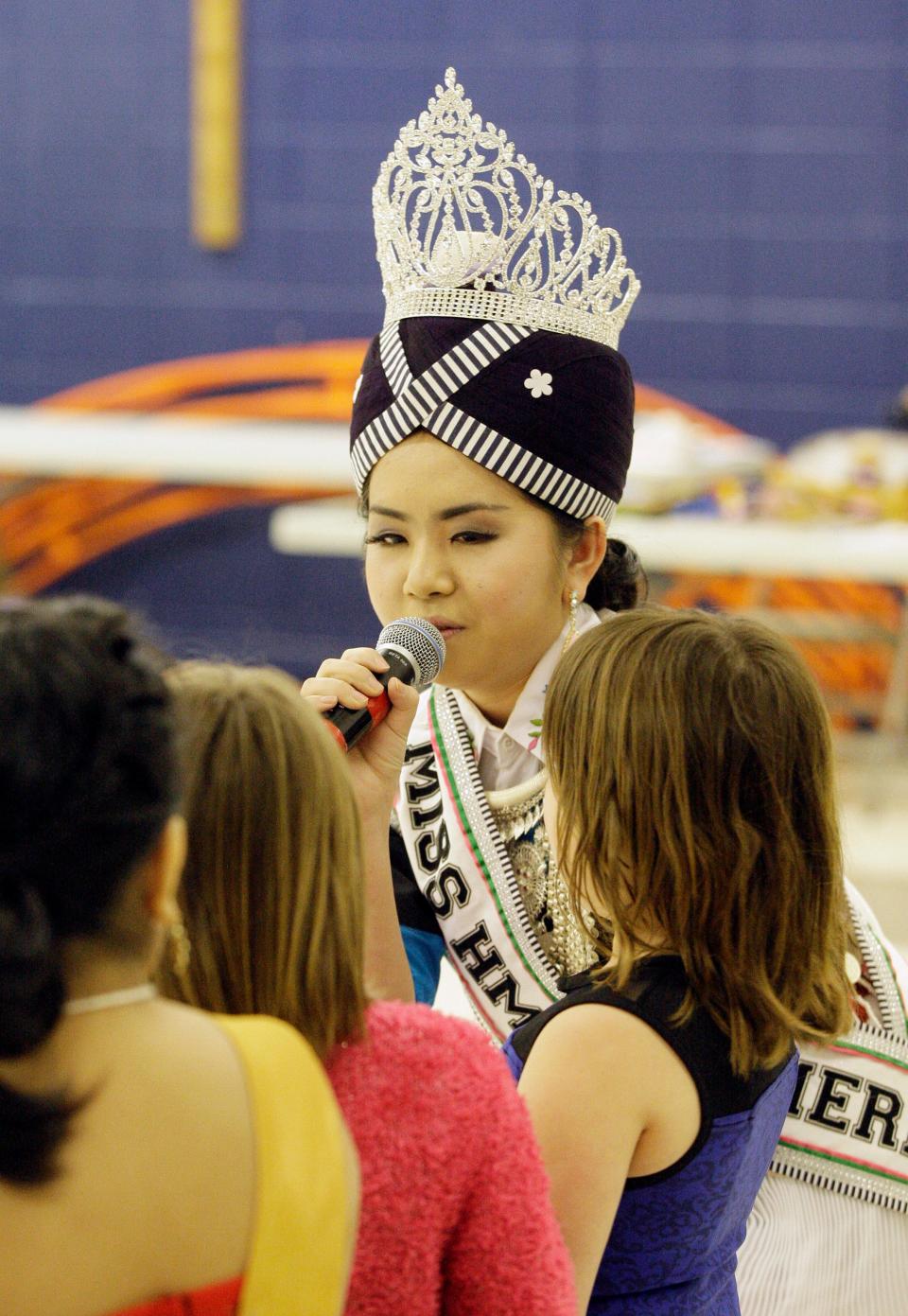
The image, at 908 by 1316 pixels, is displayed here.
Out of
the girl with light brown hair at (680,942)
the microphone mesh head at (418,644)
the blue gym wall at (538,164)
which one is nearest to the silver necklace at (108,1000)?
the girl with light brown hair at (680,942)

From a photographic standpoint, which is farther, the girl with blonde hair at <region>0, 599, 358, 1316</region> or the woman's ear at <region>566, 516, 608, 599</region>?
the woman's ear at <region>566, 516, 608, 599</region>

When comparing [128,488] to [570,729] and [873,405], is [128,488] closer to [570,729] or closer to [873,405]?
[873,405]

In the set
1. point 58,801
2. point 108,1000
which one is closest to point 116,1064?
point 108,1000

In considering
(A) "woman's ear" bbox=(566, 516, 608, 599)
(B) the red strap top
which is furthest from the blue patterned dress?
(A) "woman's ear" bbox=(566, 516, 608, 599)

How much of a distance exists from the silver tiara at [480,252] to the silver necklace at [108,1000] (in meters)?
0.85

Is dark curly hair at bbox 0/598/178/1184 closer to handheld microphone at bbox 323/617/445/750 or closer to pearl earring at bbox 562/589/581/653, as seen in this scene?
handheld microphone at bbox 323/617/445/750

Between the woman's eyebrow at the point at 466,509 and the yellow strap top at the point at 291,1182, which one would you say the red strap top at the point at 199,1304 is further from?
the woman's eyebrow at the point at 466,509

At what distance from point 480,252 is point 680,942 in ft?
2.23

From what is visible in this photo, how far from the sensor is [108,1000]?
29.5 inches

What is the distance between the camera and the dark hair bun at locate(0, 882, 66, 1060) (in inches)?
27.2

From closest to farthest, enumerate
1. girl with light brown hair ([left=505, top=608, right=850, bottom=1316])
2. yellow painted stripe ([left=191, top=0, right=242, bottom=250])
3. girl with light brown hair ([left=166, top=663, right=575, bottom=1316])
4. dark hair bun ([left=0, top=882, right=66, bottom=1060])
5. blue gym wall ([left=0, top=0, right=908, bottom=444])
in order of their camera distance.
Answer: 1. dark hair bun ([left=0, top=882, right=66, bottom=1060])
2. girl with light brown hair ([left=166, top=663, right=575, bottom=1316])
3. girl with light brown hair ([left=505, top=608, right=850, bottom=1316])
4. blue gym wall ([left=0, top=0, right=908, bottom=444])
5. yellow painted stripe ([left=191, top=0, right=242, bottom=250])

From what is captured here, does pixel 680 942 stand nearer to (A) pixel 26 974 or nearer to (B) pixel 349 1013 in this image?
(B) pixel 349 1013

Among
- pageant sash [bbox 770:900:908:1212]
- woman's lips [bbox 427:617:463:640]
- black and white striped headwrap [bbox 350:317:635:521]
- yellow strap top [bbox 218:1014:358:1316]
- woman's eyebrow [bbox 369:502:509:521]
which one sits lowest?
pageant sash [bbox 770:900:908:1212]

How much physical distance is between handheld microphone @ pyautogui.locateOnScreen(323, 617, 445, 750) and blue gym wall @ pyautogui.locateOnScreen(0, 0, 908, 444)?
4.16 m
